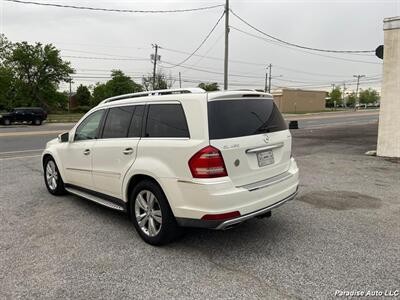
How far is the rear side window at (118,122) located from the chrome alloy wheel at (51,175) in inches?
75.2

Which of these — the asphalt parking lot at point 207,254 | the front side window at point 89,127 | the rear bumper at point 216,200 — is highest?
the front side window at point 89,127

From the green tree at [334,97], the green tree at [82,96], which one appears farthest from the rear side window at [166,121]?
the green tree at [334,97]

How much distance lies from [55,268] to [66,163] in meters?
2.46

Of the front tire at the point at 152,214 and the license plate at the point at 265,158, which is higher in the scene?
the license plate at the point at 265,158

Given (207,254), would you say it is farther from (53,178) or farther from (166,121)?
(53,178)

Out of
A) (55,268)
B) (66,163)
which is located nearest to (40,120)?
(66,163)

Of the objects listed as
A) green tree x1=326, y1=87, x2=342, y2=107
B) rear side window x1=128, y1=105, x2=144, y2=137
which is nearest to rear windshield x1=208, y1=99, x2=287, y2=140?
rear side window x1=128, y1=105, x2=144, y2=137

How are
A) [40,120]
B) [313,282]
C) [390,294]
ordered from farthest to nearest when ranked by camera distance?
[40,120]
[313,282]
[390,294]

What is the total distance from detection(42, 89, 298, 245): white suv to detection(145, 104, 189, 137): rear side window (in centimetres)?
1

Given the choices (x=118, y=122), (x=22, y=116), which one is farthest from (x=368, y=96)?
(x=118, y=122)

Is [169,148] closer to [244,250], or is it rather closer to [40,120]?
[244,250]

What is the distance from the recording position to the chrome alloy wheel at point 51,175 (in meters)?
6.07

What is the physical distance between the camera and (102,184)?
4660mm

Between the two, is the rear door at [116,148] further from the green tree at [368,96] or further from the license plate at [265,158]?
the green tree at [368,96]
